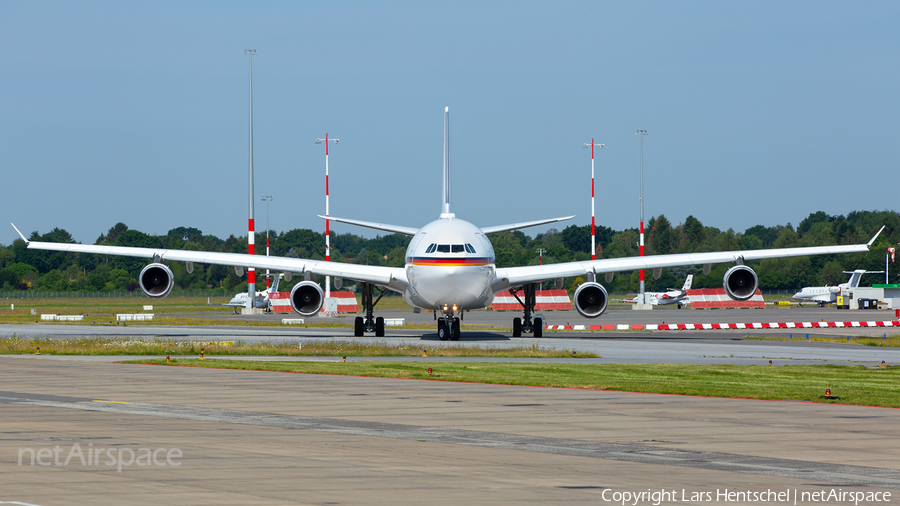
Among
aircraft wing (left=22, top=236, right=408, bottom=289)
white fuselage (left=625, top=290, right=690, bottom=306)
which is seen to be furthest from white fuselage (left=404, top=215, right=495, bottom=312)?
white fuselage (left=625, top=290, right=690, bottom=306)

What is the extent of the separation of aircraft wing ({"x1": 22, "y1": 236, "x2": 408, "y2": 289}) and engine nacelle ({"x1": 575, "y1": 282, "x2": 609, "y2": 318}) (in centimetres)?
719

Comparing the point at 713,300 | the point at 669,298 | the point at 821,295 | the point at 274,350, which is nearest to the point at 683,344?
the point at 274,350

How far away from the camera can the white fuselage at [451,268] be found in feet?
126

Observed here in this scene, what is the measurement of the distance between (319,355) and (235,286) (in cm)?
10536

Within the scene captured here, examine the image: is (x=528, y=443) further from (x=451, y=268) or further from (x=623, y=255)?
(x=623, y=255)

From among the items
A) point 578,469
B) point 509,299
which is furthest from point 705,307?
point 578,469

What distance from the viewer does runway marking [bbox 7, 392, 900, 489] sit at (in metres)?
11.7

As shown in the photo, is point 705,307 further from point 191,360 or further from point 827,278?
point 191,360

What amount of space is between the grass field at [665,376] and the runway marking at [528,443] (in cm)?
744

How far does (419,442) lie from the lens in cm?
1398

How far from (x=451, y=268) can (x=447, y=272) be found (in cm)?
21

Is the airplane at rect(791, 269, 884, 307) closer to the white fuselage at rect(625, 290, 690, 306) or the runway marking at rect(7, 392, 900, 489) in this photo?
the white fuselage at rect(625, 290, 690, 306)

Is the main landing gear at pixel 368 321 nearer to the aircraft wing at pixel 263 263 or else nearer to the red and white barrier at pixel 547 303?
the aircraft wing at pixel 263 263

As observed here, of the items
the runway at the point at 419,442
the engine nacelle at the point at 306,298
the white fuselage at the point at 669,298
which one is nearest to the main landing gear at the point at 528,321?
the engine nacelle at the point at 306,298
